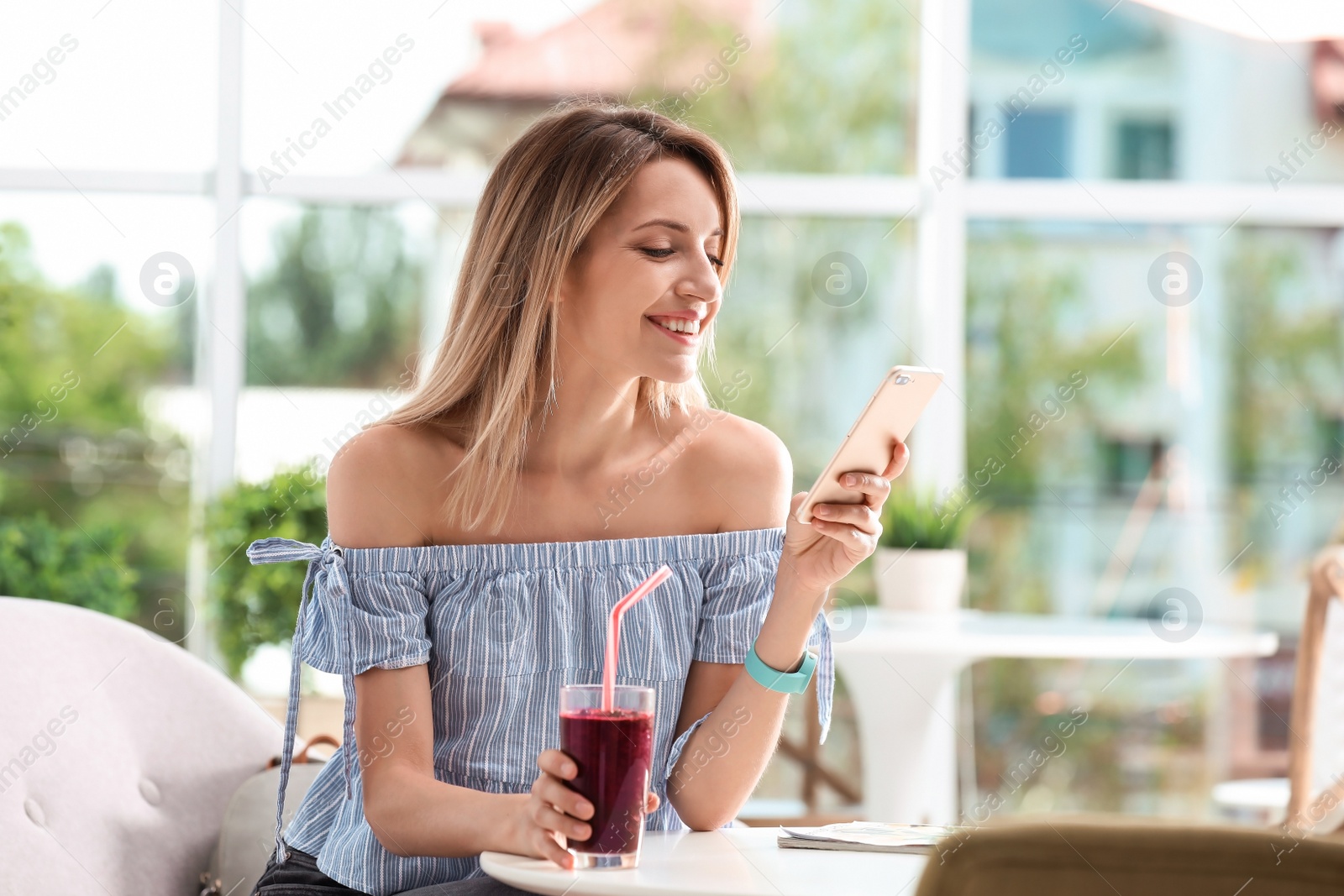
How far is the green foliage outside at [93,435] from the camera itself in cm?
448

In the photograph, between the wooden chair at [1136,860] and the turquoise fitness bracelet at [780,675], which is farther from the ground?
the wooden chair at [1136,860]

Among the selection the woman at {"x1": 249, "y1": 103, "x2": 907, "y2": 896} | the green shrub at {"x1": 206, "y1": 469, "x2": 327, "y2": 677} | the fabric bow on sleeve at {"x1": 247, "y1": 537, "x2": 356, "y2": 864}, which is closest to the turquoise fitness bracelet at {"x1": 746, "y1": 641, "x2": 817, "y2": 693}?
the woman at {"x1": 249, "y1": 103, "x2": 907, "y2": 896}

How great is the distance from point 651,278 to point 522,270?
6.5 inches

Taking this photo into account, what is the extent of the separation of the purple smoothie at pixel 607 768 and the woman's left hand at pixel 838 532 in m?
0.34

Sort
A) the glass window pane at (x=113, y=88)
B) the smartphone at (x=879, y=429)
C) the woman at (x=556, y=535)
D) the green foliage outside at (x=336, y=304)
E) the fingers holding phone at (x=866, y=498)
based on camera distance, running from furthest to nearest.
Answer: the green foliage outside at (x=336, y=304)
the glass window pane at (x=113, y=88)
the woman at (x=556, y=535)
the fingers holding phone at (x=866, y=498)
the smartphone at (x=879, y=429)

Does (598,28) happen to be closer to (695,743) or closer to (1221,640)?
(1221,640)

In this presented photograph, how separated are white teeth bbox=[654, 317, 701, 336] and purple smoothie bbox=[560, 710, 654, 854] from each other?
58 centimetres

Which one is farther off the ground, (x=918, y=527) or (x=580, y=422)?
(x=580, y=422)

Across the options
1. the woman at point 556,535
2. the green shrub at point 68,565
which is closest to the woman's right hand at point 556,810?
the woman at point 556,535

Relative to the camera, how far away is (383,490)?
1.55 metres

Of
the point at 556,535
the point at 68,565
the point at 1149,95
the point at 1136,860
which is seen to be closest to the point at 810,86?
the point at 1149,95

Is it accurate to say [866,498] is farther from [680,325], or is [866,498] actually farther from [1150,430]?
[1150,430]

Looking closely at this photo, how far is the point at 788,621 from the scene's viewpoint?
1448mm

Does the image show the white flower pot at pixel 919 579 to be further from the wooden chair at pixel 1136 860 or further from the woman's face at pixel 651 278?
the wooden chair at pixel 1136 860
